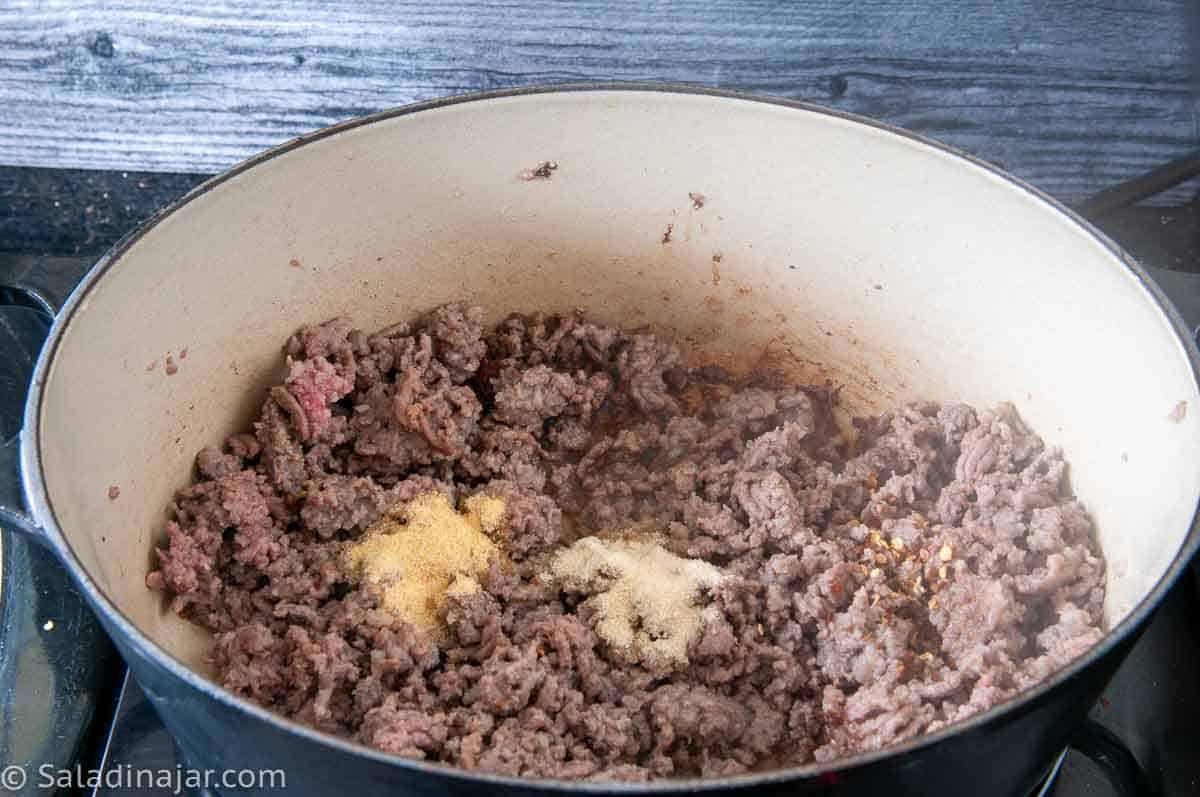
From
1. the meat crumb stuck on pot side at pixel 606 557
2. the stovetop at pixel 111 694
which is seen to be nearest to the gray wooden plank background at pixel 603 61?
the stovetop at pixel 111 694

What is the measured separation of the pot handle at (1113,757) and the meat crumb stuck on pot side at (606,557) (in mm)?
196

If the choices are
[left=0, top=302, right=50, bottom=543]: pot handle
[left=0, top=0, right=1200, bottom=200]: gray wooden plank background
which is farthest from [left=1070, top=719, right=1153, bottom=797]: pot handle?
[left=0, top=302, right=50, bottom=543]: pot handle

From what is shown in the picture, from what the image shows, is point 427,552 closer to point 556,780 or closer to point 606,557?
point 606,557

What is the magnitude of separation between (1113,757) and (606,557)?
0.95 m

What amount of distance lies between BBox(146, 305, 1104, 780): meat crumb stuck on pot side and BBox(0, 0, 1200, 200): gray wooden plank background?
25.7 inches

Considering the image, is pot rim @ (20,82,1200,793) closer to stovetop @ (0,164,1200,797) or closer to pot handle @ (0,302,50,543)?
stovetop @ (0,164,1200,797)

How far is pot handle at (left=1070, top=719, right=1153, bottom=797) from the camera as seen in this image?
198 cm

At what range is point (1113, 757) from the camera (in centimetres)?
199

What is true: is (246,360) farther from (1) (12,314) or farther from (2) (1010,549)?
Result: (2) (1010,549)

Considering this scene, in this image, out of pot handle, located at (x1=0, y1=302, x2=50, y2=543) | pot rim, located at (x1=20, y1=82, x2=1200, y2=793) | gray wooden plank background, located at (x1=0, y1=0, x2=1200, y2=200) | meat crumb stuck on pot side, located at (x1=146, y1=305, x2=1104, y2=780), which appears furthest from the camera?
gray wooden plank background, located at (x1=0, y1=0, x2=1200, y2=200)

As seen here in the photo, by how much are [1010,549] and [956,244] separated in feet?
1.92

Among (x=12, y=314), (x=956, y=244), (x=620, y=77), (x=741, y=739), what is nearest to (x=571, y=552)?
A: (x=741, y=739)

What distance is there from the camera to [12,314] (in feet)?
8.62

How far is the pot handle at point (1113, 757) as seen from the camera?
1978mm
